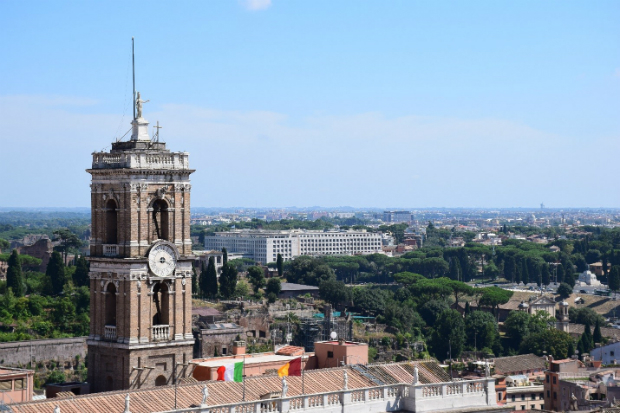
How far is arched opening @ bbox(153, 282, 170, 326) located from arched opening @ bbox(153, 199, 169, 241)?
5.30ft

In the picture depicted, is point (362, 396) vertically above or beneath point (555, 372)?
above

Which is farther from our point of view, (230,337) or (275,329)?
(275,329)

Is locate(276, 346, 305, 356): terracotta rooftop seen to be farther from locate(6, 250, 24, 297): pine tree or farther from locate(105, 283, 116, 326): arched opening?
locate(6, 250, 24, 297): pine tree

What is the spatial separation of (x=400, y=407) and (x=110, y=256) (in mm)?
10449

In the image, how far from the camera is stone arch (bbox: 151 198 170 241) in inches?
1481

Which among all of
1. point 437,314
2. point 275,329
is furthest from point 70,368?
point 437,314

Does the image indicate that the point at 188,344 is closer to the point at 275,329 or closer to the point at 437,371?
the point at 437,371

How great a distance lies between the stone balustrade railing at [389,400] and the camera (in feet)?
103

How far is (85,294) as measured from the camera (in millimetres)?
Answer: 97062

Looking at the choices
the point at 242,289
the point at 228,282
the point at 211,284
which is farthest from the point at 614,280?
the point at 211,284

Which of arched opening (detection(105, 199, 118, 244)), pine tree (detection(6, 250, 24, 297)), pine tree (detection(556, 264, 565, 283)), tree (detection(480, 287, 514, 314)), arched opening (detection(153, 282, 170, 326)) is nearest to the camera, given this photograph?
arched opening (detection(105, 199, 118, 244))

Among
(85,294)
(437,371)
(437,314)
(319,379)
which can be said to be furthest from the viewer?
(437,314)

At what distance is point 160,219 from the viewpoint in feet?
125

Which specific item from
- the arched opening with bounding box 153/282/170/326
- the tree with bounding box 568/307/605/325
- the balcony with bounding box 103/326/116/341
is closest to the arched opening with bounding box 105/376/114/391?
the balcony with bounding box 103/326/116/341
